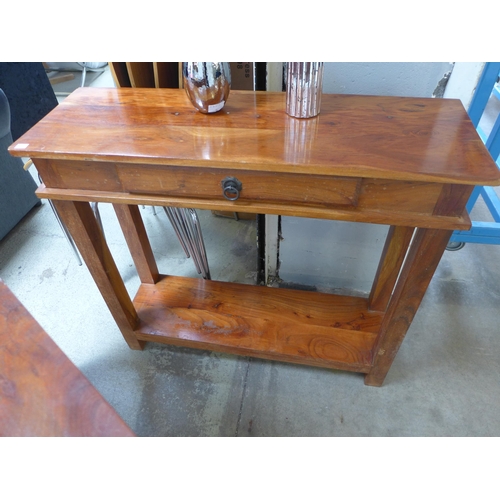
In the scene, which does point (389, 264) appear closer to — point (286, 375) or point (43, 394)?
point (286, 375)

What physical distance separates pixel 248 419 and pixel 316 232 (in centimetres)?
74

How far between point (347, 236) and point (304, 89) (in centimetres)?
70

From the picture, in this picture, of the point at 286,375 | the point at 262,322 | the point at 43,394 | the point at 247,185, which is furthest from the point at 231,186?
the point at 286,375

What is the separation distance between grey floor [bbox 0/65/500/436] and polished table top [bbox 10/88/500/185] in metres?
0.89

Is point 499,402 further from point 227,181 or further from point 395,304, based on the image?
point 227,181

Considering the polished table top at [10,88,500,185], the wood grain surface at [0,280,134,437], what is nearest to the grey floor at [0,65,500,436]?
the wood grain surface at [0,280,134,437]

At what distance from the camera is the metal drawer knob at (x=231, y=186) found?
792mm

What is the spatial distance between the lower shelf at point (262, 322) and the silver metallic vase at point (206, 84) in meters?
0.75

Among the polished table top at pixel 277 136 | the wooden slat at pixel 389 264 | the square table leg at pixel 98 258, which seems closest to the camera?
the polished table top at pixel 277 136

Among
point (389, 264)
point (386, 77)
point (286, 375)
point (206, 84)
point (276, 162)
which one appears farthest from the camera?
point (286, 375)

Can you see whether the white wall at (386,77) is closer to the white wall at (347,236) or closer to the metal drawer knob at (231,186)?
the white wall at (347,236)

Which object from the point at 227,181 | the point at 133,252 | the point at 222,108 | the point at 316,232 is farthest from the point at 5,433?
the point at 316,232

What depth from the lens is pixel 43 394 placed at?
56 cm

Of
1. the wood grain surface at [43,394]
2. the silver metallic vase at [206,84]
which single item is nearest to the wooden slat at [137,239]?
the silver metallic vase at [206,84]
